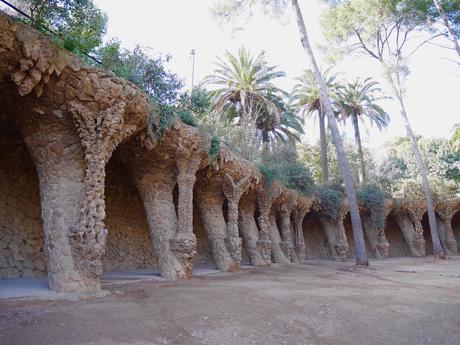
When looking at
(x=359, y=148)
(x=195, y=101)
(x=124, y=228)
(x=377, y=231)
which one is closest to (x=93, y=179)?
(x=124, y=228)

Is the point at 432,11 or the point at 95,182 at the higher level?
the point at 432,11

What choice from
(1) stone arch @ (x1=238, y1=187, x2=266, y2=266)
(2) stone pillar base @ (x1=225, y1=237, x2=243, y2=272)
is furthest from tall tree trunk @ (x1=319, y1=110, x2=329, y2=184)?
(2) stone pillar base @ (x1=225, y1=237, x2=243, y2=272)

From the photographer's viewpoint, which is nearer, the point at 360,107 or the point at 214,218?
the point at 214,218

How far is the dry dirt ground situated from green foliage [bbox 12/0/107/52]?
454 centimetres

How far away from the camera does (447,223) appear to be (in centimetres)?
2322

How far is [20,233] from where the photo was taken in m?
8.85

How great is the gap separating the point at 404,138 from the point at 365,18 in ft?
93.1

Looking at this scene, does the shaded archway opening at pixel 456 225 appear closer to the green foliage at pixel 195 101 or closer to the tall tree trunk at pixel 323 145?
the tall tree trunk at pixel 323 145

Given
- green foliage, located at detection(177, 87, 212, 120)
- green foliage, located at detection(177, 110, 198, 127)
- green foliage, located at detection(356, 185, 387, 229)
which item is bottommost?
green foliage, located at detection(356, 185, 387, 229)

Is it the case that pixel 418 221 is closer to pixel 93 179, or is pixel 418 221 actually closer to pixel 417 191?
pixel 417 191

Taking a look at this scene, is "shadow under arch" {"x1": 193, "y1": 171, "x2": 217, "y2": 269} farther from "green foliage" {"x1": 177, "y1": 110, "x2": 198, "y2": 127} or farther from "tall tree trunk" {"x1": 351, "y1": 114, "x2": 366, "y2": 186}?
"tall tree trunk" {"x1": 351, "y1": 114, "x2": 366, "y2": 186}

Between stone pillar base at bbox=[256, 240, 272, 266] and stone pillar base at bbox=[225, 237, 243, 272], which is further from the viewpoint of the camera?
stone pillar base at bbox=[256, 240, 272, 266]

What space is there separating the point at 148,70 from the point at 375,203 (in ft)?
52.2

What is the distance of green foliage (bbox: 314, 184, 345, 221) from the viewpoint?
1978 centimetres
